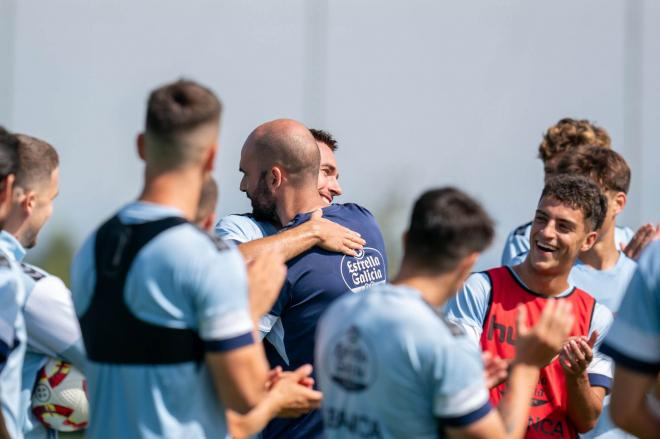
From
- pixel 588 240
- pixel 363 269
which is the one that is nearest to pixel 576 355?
pixel 588 240

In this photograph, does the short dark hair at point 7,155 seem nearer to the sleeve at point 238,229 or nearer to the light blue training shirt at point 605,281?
the sleeve at point 238,229

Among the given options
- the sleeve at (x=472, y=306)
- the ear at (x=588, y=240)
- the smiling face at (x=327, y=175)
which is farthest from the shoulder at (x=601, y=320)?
the smiling face at (x=327, y=175)

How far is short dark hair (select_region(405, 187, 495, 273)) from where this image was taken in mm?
2523

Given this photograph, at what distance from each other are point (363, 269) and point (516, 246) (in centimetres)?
121

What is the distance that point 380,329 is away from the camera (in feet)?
7.98

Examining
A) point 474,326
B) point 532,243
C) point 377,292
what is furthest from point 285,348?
point 377,292

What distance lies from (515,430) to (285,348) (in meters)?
1.49

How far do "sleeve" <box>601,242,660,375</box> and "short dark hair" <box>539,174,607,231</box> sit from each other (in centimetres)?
160

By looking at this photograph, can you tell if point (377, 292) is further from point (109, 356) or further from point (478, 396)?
point (109, 356)

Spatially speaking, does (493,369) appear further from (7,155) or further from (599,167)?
(599,167)

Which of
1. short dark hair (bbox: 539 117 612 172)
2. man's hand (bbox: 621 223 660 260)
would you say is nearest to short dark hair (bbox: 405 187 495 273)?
man's hand (bbox: 621 223 660 260)

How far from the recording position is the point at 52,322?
3.05 m

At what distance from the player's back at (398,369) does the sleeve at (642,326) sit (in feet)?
1.15

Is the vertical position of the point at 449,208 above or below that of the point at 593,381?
above
